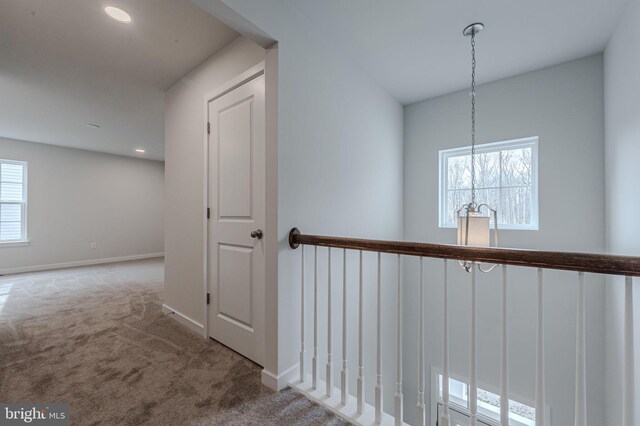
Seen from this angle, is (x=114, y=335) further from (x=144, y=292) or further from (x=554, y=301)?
(x=554, y=301)

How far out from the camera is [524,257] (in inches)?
40.3

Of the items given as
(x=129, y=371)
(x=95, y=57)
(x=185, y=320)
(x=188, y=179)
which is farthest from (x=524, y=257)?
(x=95, y=57)

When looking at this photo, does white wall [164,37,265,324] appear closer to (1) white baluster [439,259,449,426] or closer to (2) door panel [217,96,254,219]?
(2) door panel [217,96,254,219]

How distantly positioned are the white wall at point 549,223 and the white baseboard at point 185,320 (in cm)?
259

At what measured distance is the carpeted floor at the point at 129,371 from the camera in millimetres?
1492

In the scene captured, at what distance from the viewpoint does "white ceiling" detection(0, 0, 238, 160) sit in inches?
75.1

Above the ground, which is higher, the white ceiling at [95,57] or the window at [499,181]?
the white ceiling at [95,57]

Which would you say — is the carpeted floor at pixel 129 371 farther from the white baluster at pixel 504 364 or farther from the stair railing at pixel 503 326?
the white baluster at pixel 504 364

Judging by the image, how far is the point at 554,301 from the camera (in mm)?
2672

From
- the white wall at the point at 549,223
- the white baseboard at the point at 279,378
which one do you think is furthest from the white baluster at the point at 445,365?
the white wall at the point at 549,223

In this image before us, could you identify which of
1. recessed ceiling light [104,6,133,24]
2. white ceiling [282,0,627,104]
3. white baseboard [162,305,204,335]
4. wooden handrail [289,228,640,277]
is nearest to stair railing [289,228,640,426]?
wooden handrail [289,228,640,277]

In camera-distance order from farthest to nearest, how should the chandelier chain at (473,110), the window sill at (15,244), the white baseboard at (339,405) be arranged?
the window sill at (15,244), the chandelier chain at (473,110), the white baseboard at (339,405)

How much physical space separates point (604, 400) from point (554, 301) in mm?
875

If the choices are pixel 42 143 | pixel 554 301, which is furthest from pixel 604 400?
pixel 42 143
